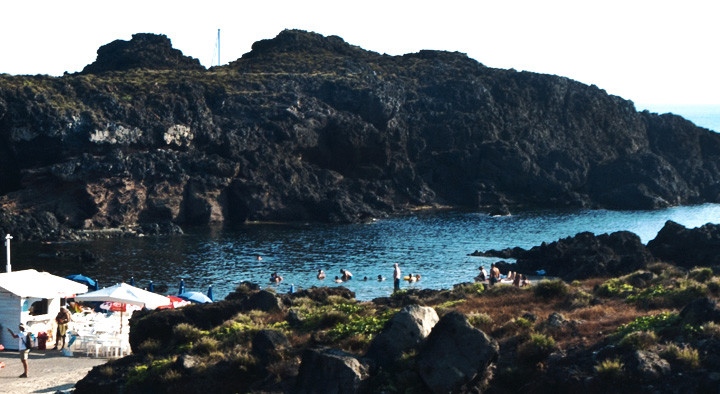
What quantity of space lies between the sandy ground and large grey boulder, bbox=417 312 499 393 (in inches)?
379

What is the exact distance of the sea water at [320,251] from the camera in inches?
2249

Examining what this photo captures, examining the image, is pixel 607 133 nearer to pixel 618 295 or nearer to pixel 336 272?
pixel 336 272

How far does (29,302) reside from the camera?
87.2 ft

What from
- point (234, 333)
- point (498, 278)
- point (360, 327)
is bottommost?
point (498, 278)

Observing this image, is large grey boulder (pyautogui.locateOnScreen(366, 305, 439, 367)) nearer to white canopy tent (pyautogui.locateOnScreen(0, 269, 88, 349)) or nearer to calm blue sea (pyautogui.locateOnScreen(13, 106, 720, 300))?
white canopy tent (pyautogui.locateOnScreen(0, 269, 88, 349))

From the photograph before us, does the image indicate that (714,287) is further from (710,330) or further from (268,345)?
(268,345)

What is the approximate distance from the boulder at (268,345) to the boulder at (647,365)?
7.08 m

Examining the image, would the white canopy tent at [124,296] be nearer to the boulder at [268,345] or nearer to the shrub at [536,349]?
the boulder at [268,345]

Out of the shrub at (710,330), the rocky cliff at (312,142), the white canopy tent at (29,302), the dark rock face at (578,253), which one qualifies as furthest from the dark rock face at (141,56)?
the shrub at (710,330)

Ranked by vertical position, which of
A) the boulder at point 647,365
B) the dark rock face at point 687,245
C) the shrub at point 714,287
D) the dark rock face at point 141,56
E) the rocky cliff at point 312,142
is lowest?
the dark rock face at point 687,245

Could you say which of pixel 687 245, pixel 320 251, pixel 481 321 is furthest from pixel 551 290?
pixel 320 251

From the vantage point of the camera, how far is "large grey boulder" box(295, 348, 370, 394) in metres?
15.6

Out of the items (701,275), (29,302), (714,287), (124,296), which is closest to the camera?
(714,287)

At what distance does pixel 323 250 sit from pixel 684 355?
56369 millimetres
